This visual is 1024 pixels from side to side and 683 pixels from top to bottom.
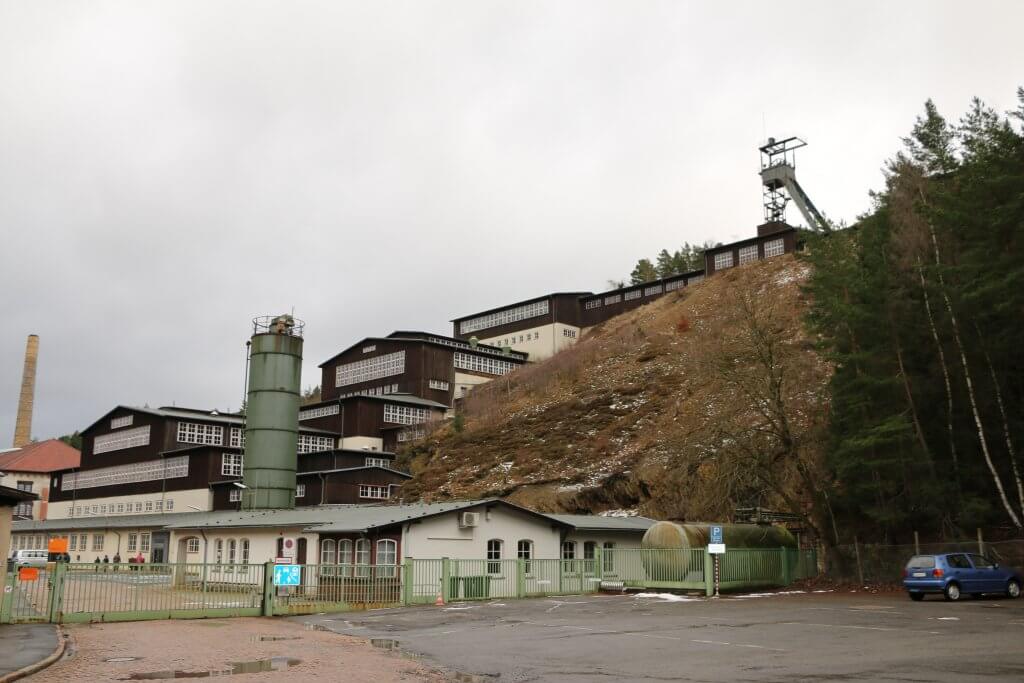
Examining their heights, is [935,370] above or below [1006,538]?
above

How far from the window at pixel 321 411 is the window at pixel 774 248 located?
37909 millimetres

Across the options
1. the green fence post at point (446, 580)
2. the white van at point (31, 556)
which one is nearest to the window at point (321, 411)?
the white van at point (31, 556)

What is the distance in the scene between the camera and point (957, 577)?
24.4 meters

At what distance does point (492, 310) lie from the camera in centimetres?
8800

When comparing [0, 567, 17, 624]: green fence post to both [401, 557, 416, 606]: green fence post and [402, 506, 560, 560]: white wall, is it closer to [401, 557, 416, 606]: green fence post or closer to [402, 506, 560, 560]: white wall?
[401, 557, 416, 606]: green fence post

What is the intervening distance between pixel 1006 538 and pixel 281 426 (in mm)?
33108

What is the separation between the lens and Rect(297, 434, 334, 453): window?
65.7 m

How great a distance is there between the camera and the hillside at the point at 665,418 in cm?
3444

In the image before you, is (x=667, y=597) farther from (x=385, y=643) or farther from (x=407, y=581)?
(x=385, y=643)

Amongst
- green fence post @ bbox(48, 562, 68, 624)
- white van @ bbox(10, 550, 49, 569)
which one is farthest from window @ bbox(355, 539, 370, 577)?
white van @ bbox(10, 550, 49, 569)

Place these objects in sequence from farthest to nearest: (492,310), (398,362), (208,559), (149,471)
Answer: (492,310) → (398,362) → (149,471) → (208,559)

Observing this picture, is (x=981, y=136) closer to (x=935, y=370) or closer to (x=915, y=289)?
(x=915, y=289)

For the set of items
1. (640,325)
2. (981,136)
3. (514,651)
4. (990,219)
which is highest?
(640,325)

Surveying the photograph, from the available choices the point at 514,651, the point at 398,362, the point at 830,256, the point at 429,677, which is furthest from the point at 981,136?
the point at 398,362
